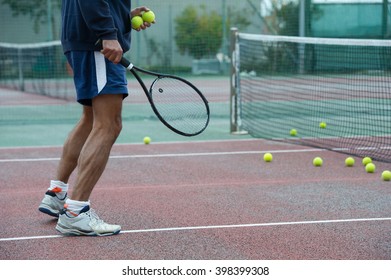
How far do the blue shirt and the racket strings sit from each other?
451 millimetres

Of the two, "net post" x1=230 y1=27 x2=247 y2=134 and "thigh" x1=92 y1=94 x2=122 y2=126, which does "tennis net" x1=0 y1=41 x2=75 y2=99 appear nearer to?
"net post" x1=230 y1=27 x2=247 y2=134

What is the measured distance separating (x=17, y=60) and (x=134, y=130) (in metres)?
7.08

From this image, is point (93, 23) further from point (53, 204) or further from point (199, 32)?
point (199, 32)

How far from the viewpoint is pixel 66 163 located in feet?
16.8

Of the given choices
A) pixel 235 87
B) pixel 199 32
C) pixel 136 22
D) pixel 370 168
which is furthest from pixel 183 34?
pixel 136 22

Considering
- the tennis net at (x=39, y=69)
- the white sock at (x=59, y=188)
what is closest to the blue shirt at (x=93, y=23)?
the white sock at (x=59, y=188)

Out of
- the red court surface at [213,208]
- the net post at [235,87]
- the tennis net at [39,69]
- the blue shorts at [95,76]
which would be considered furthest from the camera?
A: the tennis net at [39,69]

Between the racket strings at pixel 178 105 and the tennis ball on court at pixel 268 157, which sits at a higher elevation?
the racket strings at pixel 178 105

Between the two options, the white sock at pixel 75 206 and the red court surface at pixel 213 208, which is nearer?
the red court surface at pixel 213 208

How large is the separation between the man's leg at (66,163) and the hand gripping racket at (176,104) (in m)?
0.44

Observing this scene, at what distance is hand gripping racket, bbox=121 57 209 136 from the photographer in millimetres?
5064

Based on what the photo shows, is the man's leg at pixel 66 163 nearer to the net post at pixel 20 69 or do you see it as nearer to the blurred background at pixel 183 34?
the blurred background at pixel 183 34

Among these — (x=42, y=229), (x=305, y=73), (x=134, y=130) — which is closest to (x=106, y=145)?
(x=42, y=229)

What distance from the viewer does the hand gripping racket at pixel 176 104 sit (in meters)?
5.06
